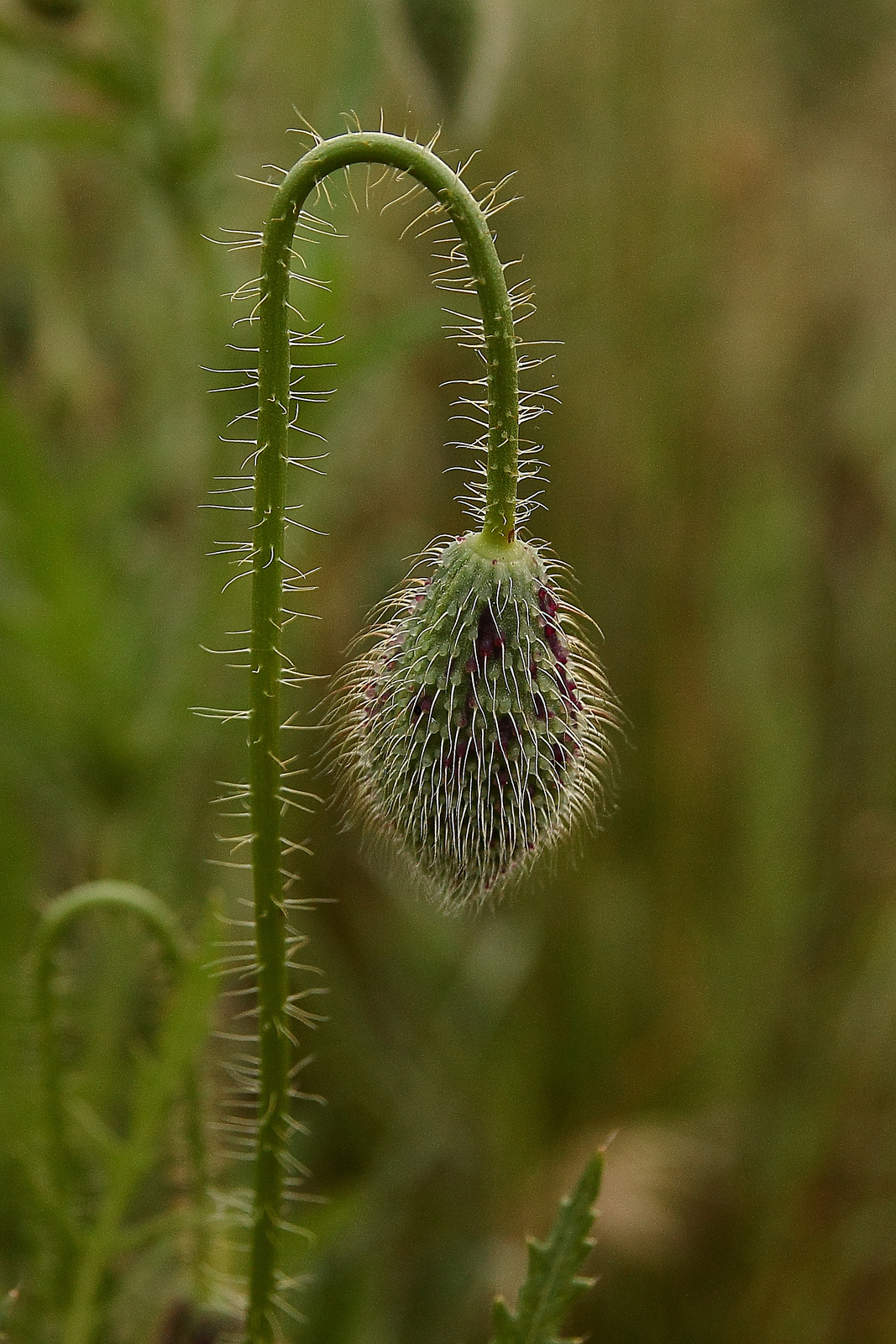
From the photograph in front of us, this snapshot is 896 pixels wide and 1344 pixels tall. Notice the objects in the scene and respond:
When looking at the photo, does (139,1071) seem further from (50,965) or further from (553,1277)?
(553,1277)

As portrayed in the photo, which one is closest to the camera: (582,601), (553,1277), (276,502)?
(276,502)

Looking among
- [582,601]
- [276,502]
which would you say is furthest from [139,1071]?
[582,601]

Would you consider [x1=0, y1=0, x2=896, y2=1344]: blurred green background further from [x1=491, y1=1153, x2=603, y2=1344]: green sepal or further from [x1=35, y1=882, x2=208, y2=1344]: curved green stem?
[x1=491, y1=1153, x2=603, y2=1344]: green sepal

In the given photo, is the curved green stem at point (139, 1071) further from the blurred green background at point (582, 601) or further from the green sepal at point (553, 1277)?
the green sepal at point (553, 1277)

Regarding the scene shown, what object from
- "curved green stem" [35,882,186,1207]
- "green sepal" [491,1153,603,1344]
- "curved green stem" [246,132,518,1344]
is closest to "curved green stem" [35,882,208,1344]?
"curved green stem" [35,882,186,1207]

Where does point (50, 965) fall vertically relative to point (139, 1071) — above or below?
above

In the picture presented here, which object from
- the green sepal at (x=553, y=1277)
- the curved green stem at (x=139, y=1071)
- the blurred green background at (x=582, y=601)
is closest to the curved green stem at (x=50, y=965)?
the curved green stem at (x=139, y=1071)

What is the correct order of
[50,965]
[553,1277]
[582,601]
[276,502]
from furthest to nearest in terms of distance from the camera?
[582,601]
[50,965]
[553,1277]
[276,502]

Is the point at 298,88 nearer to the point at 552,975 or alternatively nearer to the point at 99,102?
the point at 99,102

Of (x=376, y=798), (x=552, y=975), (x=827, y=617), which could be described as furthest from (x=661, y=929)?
(x=376, y=798)
